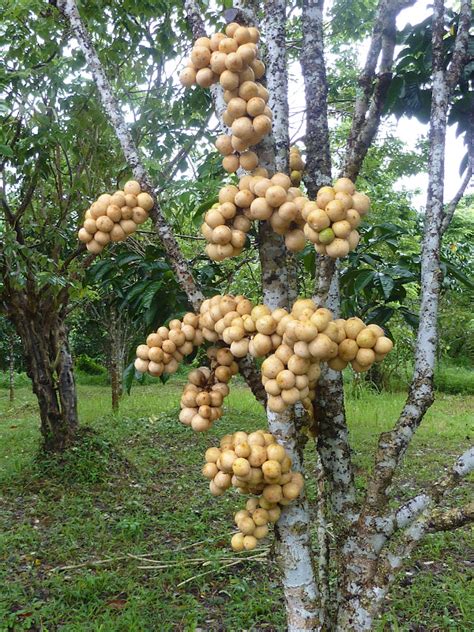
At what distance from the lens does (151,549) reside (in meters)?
4.10

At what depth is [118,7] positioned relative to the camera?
14.4 ft

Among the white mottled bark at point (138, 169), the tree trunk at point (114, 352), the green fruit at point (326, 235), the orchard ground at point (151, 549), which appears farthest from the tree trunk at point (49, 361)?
the green fruit at point (326, 235)

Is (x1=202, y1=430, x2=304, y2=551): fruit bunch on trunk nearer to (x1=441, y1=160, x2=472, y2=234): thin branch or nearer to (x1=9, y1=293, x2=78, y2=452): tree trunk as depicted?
(x1=441, y1=160, x2=472, y2=234): thin branch

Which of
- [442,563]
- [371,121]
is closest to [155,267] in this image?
[371,121]

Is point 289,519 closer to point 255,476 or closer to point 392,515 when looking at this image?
point 255,476

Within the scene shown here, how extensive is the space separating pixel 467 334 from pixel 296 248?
14234 millimetres

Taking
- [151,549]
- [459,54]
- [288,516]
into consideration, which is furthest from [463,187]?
[151,549]

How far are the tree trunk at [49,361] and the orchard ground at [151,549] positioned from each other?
0.86ft

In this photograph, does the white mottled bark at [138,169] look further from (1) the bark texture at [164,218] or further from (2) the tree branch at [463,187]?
(2) the tree branch at [463,187]

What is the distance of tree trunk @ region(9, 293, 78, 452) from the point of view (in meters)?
5.62

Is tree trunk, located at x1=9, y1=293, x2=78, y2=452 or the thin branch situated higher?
the thin branch

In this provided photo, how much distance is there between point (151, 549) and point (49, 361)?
246 cm

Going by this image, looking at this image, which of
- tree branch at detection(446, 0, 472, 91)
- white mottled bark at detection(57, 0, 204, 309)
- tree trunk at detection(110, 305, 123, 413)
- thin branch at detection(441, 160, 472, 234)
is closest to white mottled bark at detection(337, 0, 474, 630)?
thin branch at detection(441, 160, 472, 234)

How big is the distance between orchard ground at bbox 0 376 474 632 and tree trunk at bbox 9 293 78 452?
26 cm
